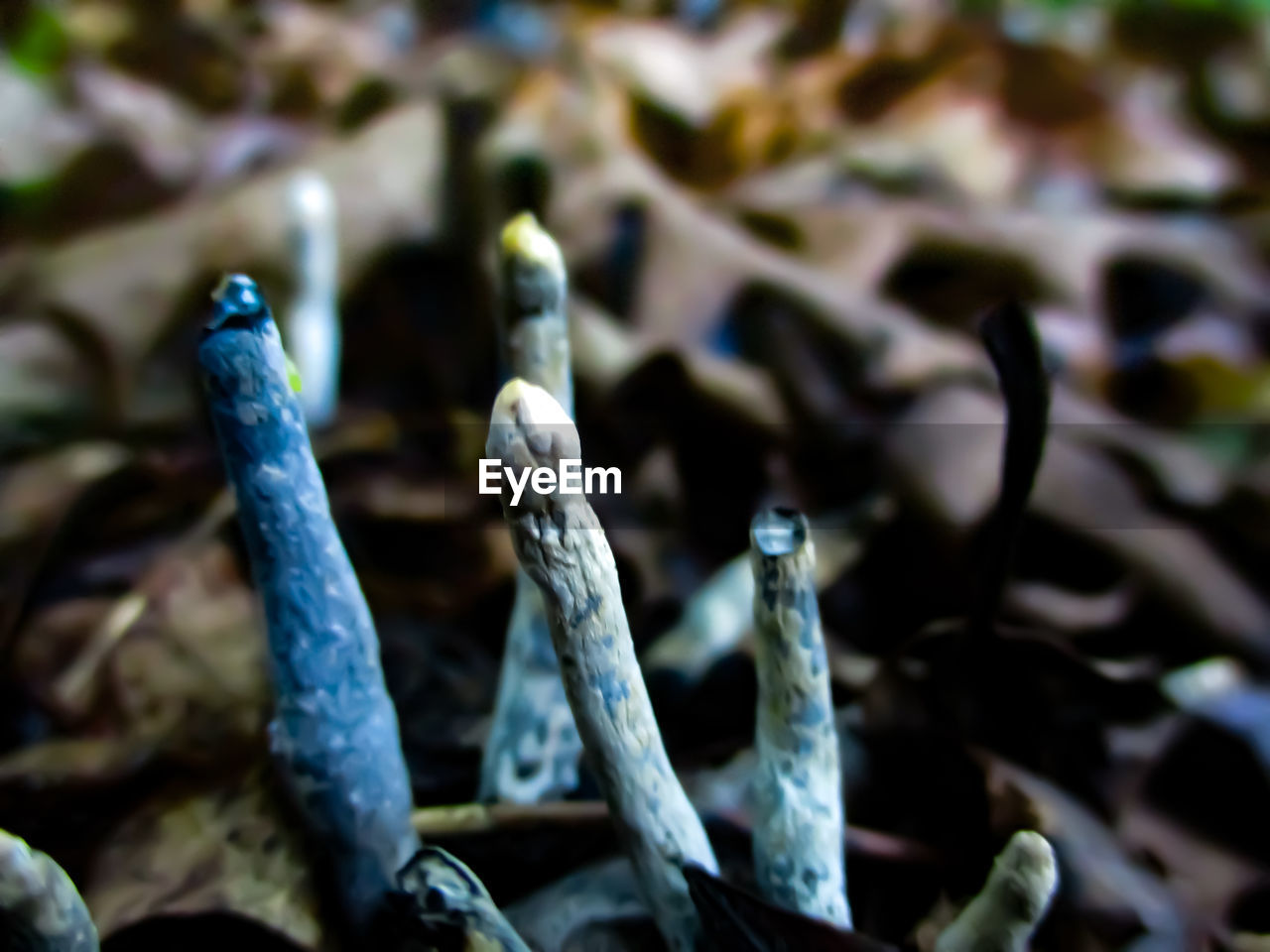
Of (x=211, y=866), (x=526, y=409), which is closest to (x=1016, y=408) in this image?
(x=526, y=409)

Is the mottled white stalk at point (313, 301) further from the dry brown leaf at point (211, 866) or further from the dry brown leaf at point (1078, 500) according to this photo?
the dry brown leaf at point (1078, 500)

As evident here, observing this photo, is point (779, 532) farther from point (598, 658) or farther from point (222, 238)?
point (222, 238)

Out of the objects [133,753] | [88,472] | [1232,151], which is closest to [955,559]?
[133,753]

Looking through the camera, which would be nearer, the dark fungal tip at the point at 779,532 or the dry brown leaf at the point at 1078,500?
the dark fungal tip at the point at 779,532

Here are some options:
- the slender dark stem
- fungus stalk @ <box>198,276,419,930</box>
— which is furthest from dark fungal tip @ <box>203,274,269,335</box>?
the slender dark stem

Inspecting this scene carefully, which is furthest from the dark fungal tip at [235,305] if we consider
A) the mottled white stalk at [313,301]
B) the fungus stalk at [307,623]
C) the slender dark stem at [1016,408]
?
the mottled white stalk at [313,301]
